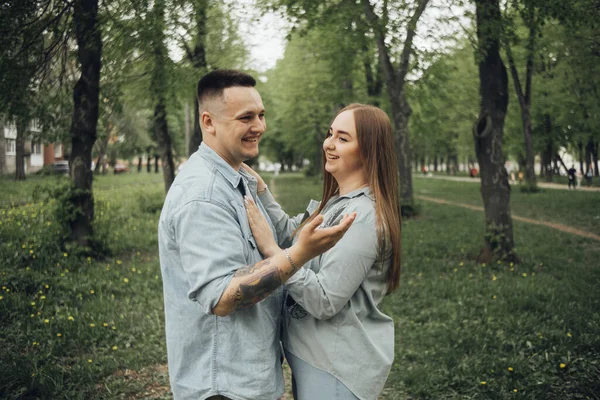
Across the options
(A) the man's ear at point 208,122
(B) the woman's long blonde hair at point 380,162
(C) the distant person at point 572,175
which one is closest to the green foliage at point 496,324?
(B) the woman's long blonde hair at point 380,162

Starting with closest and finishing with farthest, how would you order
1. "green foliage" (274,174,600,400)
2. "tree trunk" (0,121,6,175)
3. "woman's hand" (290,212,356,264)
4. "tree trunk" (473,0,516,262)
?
"woman's hand" (290,212,356,264), "green foliage" (274,174,600,400), "tree trunk" (0,121,6,175), "tree trunk" (473,0,516,262)

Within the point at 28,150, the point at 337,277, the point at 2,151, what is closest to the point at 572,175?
the point at 28,150

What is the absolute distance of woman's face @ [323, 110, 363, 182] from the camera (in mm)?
2365

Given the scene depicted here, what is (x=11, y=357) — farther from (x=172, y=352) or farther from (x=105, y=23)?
(x=105, y=23)

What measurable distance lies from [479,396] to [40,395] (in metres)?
4.02

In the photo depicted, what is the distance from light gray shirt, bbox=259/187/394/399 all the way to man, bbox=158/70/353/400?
→ 5.0 inches

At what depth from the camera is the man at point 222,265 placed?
1796 millimetres

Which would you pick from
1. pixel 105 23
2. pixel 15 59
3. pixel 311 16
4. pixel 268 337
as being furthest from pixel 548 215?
pixel 268 337

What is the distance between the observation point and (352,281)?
6.70ft

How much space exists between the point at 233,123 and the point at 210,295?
804mm

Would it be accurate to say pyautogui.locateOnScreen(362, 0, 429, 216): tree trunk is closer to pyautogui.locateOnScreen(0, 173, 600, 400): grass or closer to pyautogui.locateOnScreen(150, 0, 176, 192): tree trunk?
pyautogui.locateOnScreen(150, 0, 176, 192): tree trunk

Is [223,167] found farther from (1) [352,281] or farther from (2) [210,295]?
(1) [352,281]

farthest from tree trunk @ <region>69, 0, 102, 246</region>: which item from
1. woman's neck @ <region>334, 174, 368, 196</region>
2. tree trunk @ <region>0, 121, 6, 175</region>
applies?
woman's neck @ <region>334, 174, 368, 196</region>

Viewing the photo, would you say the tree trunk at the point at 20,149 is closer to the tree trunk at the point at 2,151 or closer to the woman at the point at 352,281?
the tree trunk at the point at 2,151
